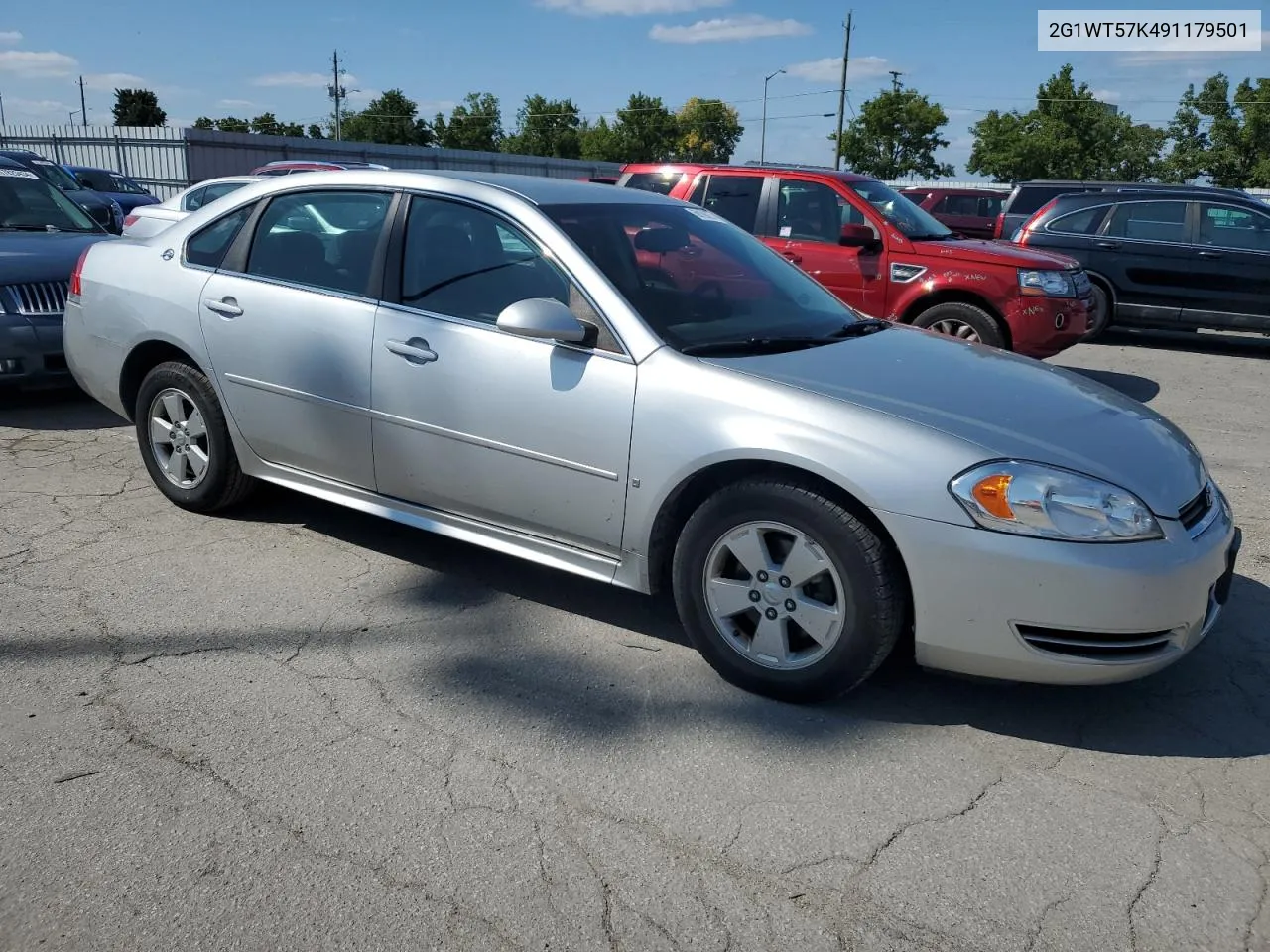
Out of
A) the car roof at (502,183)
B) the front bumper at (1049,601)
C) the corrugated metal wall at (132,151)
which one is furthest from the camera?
the corrugated metal wall at (132,151)

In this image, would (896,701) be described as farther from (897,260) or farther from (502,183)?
(897,260)

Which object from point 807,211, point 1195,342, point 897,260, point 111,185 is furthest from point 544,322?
point 111,185

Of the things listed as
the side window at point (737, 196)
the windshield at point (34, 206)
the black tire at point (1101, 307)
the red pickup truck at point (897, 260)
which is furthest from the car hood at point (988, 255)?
the windshield at point (34, 206)

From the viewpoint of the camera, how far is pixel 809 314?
4.27 meters

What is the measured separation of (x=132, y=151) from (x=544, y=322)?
112ft

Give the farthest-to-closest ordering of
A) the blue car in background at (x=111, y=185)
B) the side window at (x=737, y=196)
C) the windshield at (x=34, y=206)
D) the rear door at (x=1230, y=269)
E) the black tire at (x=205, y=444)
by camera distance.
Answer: the blue car in background at (x=111, y=185) → the rear door at (x=1230, y=269) → the side window at (x=737, y=196) → the windshield at (x=34, y=206) → the black tire at (x=205, y=444)

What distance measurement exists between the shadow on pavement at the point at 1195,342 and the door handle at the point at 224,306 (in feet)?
34.5

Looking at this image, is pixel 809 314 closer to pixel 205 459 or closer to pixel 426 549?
pixel 426 549

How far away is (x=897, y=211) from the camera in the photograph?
9.06 metres

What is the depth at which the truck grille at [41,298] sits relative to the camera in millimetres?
6707

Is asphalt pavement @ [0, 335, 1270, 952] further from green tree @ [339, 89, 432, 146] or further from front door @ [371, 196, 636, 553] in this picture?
green tree @ [339, 89, 432, 146]

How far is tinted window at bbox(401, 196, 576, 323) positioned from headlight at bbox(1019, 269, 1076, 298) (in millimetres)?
5746

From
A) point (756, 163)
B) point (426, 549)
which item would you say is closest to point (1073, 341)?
point (756, 163)

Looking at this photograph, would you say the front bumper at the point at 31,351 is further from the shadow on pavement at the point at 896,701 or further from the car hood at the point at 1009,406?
the car hood at the point at 1009,406
